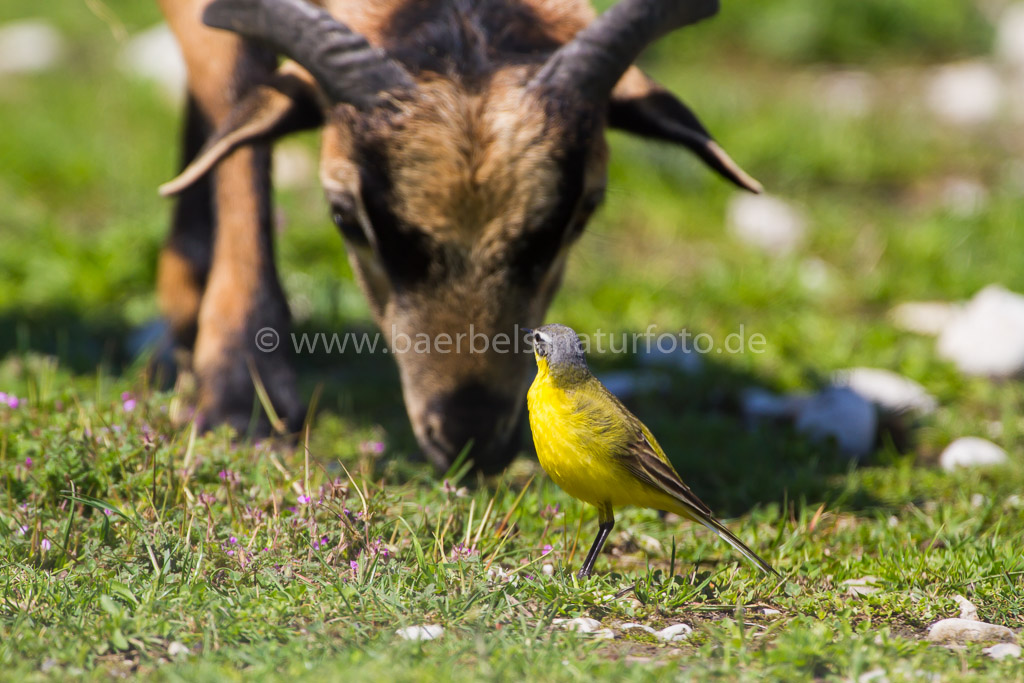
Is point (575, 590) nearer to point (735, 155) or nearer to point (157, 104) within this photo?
point (735, 155)

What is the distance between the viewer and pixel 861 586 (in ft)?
12.7

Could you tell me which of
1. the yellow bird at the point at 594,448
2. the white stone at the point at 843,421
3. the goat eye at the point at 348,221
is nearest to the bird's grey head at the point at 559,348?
the yellow bird at the point at 594,448

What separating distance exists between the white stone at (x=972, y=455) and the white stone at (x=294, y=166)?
→ 19.2 feet

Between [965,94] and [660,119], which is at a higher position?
Answer: [660,119]

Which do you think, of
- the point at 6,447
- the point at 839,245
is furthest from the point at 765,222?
the point at 6,447

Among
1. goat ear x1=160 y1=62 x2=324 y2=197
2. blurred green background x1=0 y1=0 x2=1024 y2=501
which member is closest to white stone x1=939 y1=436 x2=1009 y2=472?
blurred green background x1=0 y1=0 x2=1024 y2=501

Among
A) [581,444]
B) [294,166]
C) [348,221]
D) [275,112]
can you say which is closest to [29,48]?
[294,166]

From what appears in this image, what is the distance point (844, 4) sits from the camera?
12312 millimetres

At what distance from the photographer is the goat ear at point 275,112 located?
16.3 ft

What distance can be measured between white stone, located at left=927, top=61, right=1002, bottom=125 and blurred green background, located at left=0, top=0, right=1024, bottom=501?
11 cm

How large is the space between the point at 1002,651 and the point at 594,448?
1.32 m

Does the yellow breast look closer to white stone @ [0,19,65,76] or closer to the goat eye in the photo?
the goat eye

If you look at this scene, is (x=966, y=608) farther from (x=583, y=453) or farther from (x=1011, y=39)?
(x=1011, y=39)

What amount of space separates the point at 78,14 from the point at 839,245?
30.3ft
